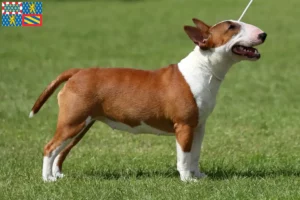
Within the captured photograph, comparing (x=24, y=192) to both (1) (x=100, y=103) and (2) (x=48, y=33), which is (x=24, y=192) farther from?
(2) (x=48, y=33)

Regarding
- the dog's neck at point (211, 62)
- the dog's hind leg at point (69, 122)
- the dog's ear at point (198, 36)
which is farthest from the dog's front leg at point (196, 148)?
the dog's hind leg at point (69, 122)

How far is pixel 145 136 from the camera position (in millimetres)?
10281

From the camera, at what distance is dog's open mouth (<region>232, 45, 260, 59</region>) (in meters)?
7.24

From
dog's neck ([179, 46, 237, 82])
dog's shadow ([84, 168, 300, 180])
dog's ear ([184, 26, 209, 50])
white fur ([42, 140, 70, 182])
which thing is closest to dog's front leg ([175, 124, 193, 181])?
dog's shadow ([84, 168, 300, 180])

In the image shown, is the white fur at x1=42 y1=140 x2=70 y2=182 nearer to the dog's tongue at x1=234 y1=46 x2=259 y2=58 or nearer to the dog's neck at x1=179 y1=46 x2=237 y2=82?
the dog's neck at x1=179 y1=46 x2=237 y2=82

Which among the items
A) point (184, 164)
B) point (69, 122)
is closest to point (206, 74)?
point (184, 164)

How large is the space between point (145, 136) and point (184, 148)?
294 centimetres

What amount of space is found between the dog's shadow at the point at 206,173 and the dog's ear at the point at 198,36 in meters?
1.27

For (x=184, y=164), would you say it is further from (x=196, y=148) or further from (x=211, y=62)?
(x=211, y=62)

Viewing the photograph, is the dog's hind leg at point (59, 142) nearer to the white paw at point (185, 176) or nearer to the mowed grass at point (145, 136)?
the mowed grass at point (145, 136)

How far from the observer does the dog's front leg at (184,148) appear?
24.1ft

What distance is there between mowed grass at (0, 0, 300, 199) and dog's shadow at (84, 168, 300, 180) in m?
0.01

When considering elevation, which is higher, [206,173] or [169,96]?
[169,96]

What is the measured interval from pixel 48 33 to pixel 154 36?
10.4 feet
